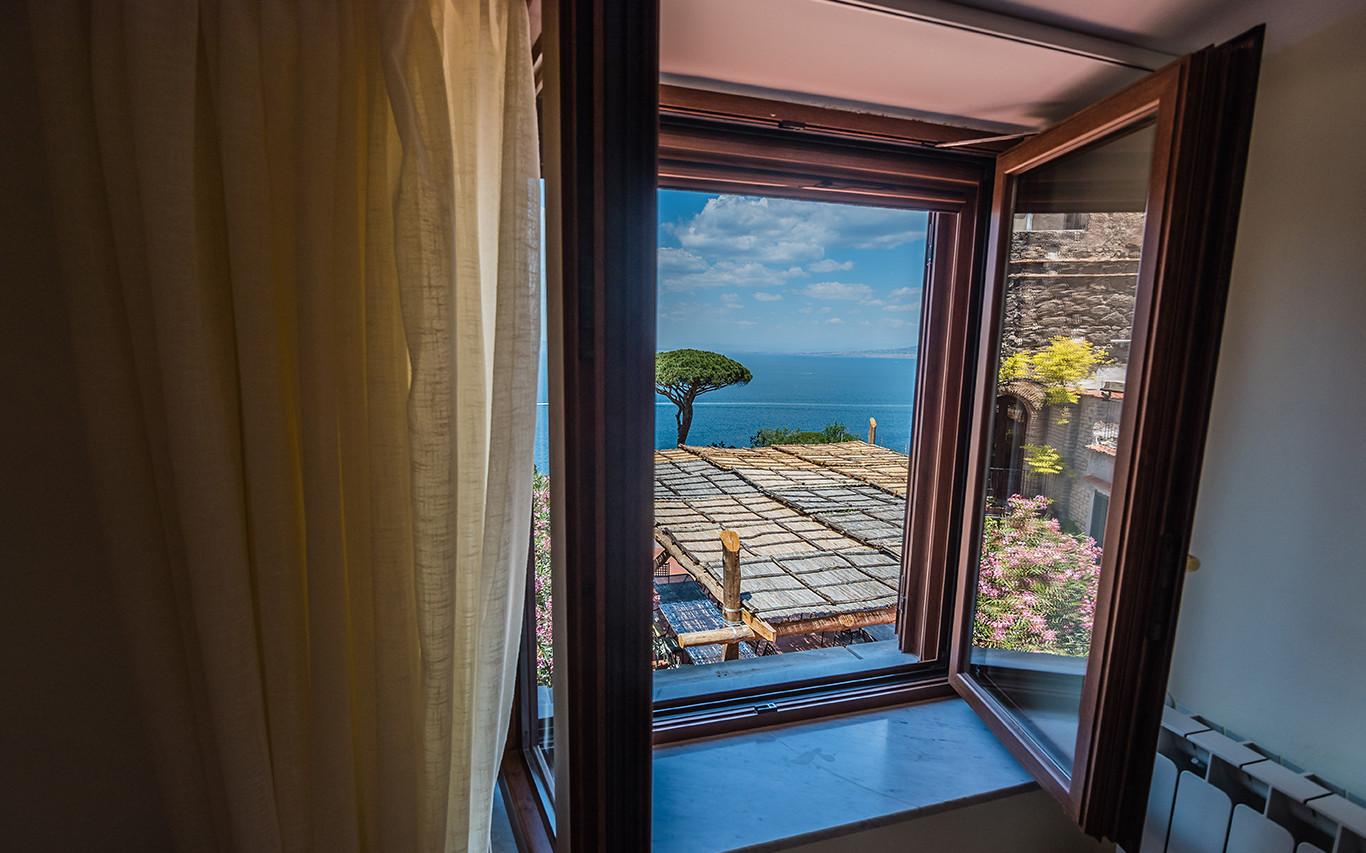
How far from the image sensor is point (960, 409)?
144cm

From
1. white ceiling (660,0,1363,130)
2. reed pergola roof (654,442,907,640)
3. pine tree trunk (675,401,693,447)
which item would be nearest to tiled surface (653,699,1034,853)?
reed pergola roof (654,442,907,640)

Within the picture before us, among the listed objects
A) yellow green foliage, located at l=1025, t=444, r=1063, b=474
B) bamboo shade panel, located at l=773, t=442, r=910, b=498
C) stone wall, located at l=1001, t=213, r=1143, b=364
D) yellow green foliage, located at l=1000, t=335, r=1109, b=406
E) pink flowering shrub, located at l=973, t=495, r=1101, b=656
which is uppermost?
stone wall, located at l=1001, t=213, r=1143, b=364

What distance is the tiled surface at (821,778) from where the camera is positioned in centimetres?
106

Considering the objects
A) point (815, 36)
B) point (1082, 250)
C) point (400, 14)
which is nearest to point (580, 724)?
point (400, 14)

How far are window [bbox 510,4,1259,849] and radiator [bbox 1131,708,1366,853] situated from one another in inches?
5.4

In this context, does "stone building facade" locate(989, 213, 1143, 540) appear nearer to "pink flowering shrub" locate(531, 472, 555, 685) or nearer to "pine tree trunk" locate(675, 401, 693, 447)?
"pink flowering shrub" locate(531, 472, 555, 685)

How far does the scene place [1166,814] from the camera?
110 cm

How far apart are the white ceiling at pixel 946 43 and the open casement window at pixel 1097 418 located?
133mm

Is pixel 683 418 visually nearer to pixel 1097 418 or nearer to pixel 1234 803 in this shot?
pixel 1097 418

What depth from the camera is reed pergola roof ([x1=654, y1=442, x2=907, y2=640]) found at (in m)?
2.55

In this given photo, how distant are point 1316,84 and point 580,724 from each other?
1.52m

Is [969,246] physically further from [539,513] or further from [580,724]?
[580,724]

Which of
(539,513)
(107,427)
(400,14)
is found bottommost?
(539,513)

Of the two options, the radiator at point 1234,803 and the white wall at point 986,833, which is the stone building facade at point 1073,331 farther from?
the white wall at point 986,833
